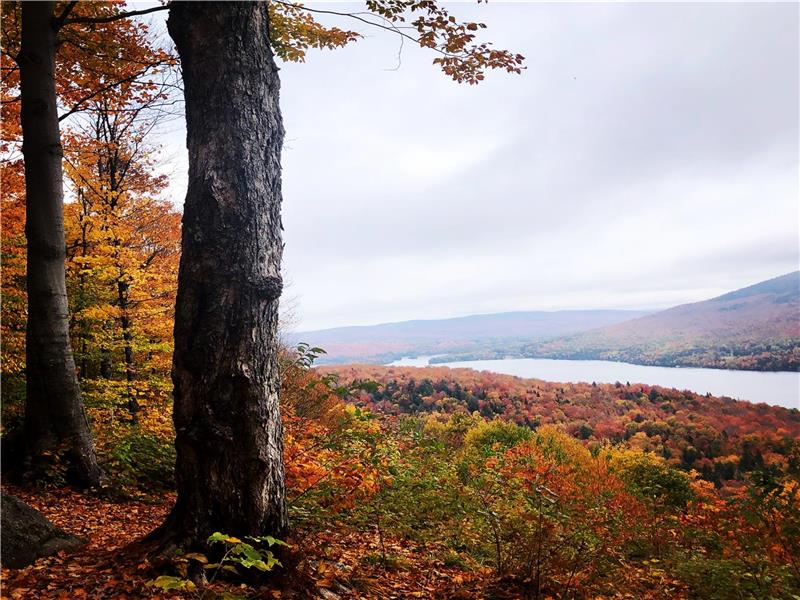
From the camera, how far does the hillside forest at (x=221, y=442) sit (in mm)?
2666

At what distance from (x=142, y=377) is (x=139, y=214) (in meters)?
4.13

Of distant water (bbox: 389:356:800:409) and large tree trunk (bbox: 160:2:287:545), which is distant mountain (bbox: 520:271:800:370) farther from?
large tree trunk (bbox: 160:2:287:545)

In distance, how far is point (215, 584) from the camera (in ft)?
8.19

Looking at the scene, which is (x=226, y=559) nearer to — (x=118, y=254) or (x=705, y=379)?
(x=118, y=254)

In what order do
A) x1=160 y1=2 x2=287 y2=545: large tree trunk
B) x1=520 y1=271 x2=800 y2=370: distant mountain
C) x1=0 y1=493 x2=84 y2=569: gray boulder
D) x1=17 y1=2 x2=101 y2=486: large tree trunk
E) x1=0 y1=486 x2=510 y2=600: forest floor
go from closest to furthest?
x1=0 y1=486 x2=510 y2=600: forest floor
x1=160 y1=2 x2=287 y2=545: large tree trunk
x1=0 y1=493 x2=84 y2=569: gray boulder
x1=17 y1=2 x2=101 y2=486: large tree trunk
x1=520 y1=271 x2=800 y2=370: distant mountain

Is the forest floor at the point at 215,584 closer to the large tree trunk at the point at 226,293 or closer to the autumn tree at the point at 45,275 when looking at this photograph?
the large tree trunk at the point at 226,293

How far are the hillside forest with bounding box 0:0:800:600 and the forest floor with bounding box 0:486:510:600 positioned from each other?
0.06ft

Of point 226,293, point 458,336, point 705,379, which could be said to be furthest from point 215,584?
point 458,336

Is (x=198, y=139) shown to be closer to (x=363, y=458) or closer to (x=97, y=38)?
(x=363, y=458)

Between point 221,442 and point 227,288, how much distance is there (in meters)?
0.92

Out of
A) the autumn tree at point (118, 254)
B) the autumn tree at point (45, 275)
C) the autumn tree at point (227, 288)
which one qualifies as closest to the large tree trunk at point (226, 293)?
the autumn tree at point (227, 288)

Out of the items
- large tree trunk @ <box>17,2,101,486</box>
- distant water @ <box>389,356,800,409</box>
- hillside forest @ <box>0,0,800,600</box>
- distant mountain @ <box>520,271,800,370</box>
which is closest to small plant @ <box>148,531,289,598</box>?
hillside forest @ <box>0,0,800,600</box>

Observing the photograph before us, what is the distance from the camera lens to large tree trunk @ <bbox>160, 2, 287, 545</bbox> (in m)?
2.66

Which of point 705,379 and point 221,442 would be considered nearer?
point 221,442
